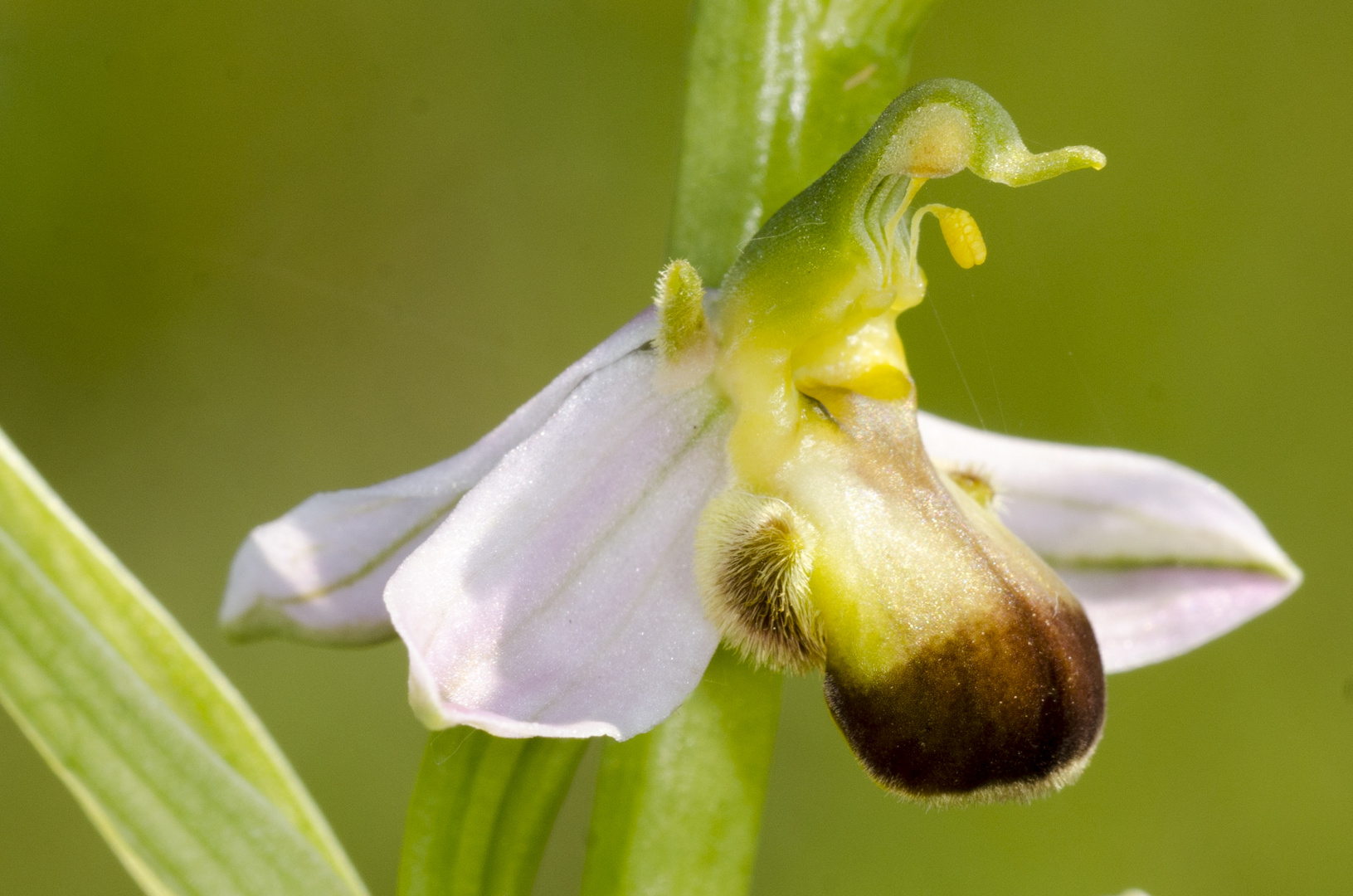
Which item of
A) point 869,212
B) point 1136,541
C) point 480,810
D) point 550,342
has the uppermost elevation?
point 550,342

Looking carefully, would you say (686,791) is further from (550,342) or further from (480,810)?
(550,342)

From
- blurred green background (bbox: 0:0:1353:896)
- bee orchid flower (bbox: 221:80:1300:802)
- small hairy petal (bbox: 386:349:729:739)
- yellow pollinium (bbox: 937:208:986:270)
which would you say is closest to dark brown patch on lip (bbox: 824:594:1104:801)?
bee orchid flower (bbox: 221:80:1300:802)

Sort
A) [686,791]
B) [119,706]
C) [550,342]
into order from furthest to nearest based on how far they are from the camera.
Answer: [550,342] → [686,791] → [119,706]

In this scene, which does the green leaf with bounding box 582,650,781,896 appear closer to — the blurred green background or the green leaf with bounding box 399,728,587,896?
the green leaf with bounding box 399,728,587,896

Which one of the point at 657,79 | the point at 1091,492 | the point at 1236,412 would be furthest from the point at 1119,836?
the point at 1091,492

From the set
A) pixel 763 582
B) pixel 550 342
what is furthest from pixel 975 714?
pixel 550 342

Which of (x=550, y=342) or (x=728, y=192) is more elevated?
(x=550, y=342)

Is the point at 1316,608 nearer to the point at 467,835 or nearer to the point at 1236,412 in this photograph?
the point at 1236,412
